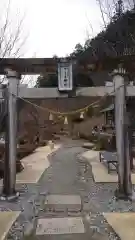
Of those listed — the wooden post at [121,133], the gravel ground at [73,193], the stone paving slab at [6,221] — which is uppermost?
the wooden post at [121,133]

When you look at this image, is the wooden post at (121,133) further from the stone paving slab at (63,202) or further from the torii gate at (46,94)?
the stone paving slab at (63,202)

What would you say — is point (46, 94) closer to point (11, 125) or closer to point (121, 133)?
point (11, 125)

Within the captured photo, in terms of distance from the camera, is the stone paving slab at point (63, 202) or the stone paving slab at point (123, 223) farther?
the stone paving slab at point (63, 202)

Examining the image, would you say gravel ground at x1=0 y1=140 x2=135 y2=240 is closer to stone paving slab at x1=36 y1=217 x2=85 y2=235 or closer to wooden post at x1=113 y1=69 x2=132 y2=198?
stone paving slab at x1=36 y1=217 x2=85 y2=235

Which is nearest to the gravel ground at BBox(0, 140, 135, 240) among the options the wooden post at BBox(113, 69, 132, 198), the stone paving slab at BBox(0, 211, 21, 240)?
the stone paving slab at BBox(0, 211, 21, 240)

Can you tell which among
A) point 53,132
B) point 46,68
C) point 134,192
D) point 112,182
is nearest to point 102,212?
point 134,192

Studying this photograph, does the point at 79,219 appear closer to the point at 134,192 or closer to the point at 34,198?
the point at 34,198

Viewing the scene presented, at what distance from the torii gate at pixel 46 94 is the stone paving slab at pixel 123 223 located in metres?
1.42

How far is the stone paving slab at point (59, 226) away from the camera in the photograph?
16.5ft

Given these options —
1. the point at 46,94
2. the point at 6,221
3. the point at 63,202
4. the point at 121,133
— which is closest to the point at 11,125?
the point at 46,94

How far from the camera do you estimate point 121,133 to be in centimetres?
737

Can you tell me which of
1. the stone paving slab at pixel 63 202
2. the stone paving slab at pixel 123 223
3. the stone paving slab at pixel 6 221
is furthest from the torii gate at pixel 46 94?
the stone paving slab at pixel 123 223

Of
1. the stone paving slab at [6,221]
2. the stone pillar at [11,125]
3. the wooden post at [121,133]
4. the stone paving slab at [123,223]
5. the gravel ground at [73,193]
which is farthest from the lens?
the stone pillar at [11,125]

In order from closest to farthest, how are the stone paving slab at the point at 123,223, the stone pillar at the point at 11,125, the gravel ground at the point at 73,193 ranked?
the stone paving slab at the point at 123,223, the gravel ground at the point at 73,193, the stone pillar at the point at 11,125
